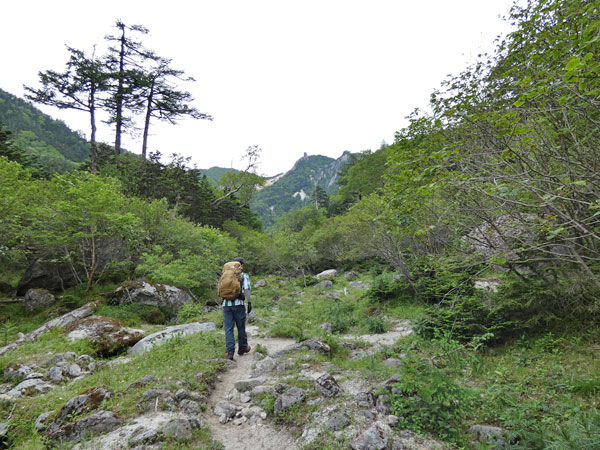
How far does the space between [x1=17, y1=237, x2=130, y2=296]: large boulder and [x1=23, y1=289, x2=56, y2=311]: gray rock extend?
3.26 ft

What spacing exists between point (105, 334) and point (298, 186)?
143498mm

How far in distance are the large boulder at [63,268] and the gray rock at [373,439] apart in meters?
13.2

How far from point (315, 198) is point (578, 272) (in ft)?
208

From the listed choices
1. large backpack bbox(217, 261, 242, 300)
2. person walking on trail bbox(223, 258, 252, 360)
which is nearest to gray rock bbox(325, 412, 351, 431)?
person walking on trail bbox(223, 258, 252, 360)

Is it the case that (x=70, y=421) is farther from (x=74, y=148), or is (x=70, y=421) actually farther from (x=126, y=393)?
(x=74, y=148)

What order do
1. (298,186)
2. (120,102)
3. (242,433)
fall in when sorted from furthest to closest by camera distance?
(298,186), (120,102), (242,433)

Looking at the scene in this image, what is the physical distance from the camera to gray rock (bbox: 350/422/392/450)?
275 centimetres

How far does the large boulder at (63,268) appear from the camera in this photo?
11.3 metres

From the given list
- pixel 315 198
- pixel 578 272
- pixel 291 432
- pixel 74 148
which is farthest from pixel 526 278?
pixel 74 148

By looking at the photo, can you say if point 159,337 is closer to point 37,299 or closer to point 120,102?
point 37,299

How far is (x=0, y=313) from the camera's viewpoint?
31.6 feet

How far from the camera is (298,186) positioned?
148 meters

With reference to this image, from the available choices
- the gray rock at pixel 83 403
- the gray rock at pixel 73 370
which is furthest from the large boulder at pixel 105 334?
the gray rock at pixel 83 403

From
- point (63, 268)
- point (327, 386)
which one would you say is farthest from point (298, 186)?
point (327, 386)
